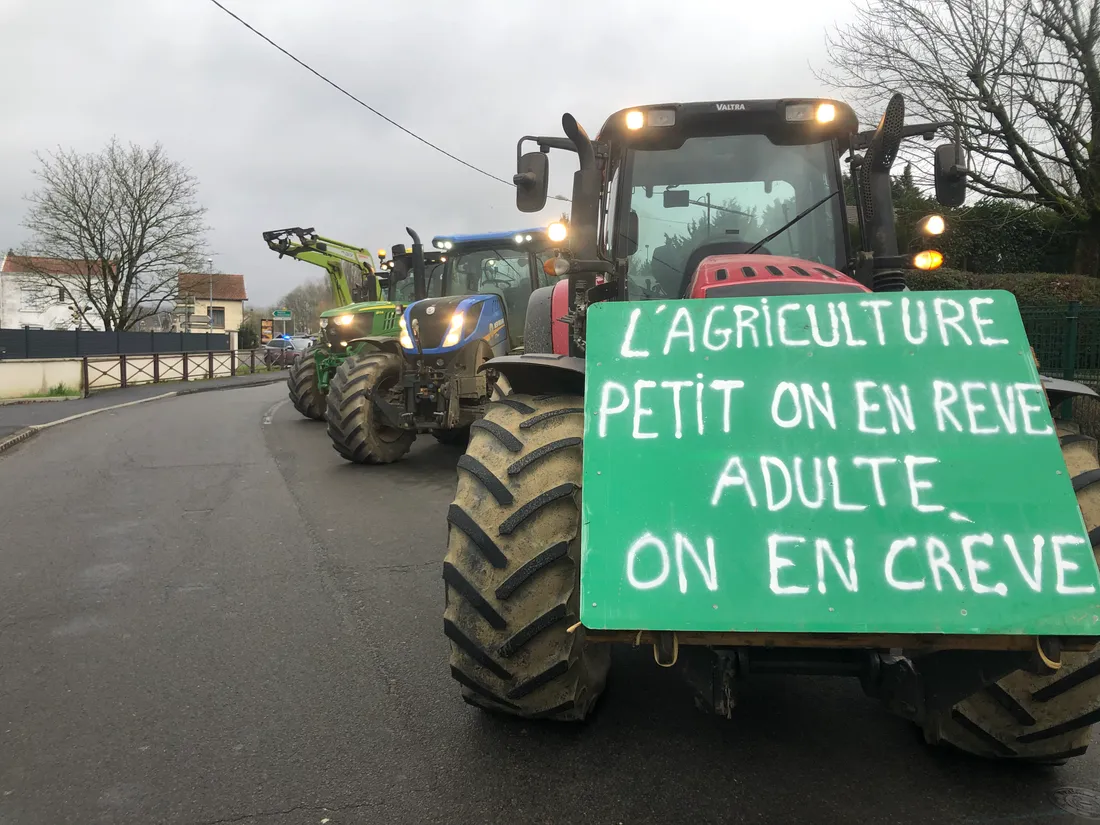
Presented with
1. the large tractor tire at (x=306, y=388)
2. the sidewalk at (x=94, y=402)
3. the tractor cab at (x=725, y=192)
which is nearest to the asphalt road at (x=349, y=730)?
the tractor cab at (x=725, y=192)

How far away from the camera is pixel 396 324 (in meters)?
12.3

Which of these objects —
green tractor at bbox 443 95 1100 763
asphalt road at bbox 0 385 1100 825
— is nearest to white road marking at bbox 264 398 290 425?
asphalt road at bbox 0 385 1100 825

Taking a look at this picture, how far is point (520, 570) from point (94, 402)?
20013 millimetres

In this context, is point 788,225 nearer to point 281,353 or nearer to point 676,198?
point 676,198

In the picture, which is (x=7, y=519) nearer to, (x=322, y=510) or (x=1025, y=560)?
(x=322, y=510)

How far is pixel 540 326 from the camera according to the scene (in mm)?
5207

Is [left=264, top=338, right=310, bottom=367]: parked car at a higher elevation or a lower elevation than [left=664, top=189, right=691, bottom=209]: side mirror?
lower

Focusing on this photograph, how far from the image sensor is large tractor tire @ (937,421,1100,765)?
224 cm

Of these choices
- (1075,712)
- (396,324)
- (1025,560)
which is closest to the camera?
(1025,560)

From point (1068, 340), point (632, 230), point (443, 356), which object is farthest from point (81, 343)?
point (1068, 340)

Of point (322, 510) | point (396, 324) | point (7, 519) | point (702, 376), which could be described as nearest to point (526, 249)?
point (396, 324)

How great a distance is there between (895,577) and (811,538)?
23 centimetres

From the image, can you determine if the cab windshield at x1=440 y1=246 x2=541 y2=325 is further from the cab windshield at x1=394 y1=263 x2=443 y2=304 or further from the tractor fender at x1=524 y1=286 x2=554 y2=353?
the tractor fender at x1=524 y1=286 x2=554 y2=353

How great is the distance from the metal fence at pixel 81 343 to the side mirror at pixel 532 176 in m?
23.5
